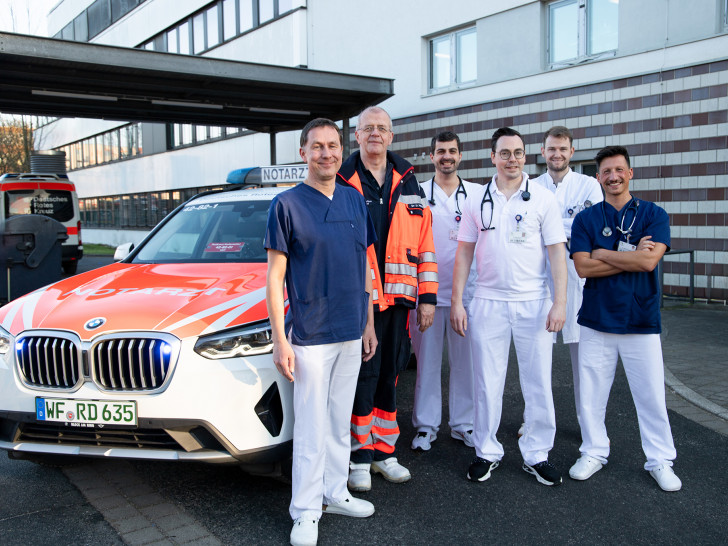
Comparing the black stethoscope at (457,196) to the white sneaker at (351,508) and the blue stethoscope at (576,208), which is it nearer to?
the blue stethoscope at (576,208)

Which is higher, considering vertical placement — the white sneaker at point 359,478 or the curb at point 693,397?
the white sneaker at point 359,478

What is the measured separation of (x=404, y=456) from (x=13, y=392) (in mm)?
2315

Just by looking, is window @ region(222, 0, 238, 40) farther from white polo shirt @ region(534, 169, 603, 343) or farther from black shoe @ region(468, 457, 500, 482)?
black shoe @ region(468, 457, 500, 482)

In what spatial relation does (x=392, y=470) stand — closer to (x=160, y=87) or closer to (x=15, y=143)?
(x=160, y=87)

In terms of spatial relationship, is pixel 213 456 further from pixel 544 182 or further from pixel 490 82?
pixel 490 82

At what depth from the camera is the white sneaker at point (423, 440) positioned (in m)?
4.27

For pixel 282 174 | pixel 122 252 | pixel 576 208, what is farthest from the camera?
pixel 282 174

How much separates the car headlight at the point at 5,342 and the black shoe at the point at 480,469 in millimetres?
2640

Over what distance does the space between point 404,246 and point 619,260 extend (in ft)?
4.06

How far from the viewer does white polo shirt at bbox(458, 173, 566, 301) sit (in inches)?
149

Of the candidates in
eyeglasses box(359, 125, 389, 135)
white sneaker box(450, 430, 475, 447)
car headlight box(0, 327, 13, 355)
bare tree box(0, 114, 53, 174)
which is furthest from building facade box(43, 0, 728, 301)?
bare tree box(0, 114, 53, 174)

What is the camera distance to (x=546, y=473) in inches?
146

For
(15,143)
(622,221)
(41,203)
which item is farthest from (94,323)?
(15,143)

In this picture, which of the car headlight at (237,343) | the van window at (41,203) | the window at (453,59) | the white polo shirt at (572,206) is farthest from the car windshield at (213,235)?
the van window at (41,203)
